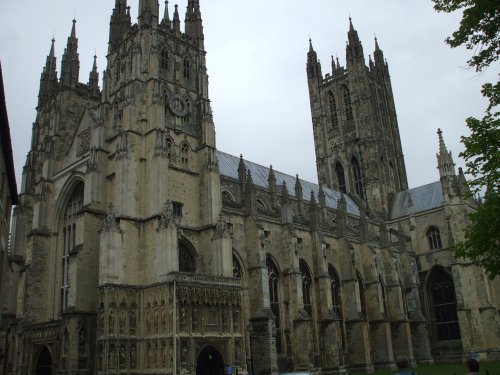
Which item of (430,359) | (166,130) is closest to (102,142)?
(166,130)

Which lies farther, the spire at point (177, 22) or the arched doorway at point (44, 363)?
the spire at point (177, 22)

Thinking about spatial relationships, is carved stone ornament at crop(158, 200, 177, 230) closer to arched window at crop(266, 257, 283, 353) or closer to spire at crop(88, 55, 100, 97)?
arched window at crop(266, 257, 283, 353)

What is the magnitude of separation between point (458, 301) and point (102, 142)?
129ft

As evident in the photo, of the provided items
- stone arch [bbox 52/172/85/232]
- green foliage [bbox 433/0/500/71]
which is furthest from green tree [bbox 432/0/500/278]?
stone arch [bbox 52/172/85/232]

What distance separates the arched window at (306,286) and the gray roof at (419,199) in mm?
25925

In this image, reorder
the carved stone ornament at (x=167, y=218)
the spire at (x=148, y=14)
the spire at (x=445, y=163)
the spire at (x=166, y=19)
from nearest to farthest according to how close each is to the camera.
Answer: the carved stone ornament at (x=167, y=218) → the spire at (x=148, y=14) → the spire at (x=166, y=19) → the spire at (x=445, y=163)

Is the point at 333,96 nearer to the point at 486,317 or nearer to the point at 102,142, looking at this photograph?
the point at 486,317

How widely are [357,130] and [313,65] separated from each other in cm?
1439

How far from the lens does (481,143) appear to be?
1641cm

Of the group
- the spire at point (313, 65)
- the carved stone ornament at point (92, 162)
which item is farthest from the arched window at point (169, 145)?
the spire at point (313, 65)

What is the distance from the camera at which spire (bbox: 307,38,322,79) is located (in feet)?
251

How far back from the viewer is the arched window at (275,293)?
126 ft

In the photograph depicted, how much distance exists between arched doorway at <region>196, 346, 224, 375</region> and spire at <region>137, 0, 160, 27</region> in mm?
23593

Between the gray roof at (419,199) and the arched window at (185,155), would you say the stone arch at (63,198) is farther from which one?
the gray roof at (419,199)
